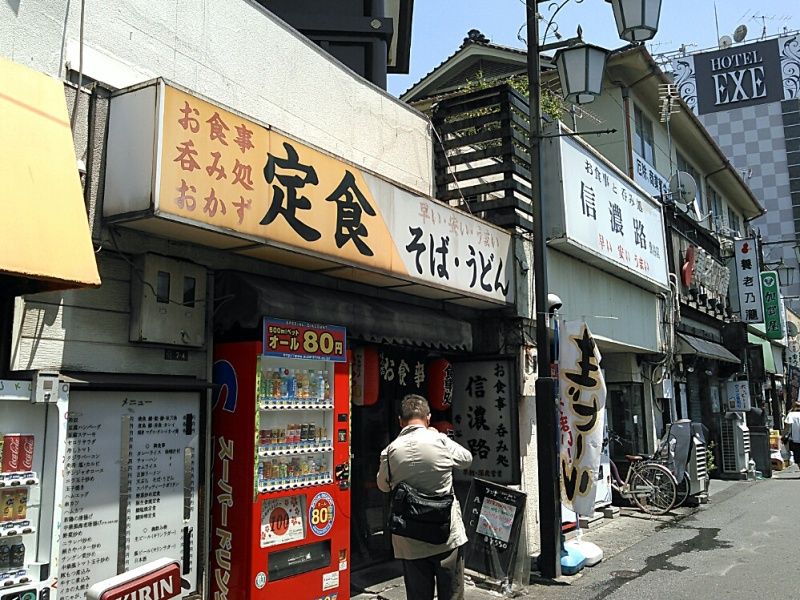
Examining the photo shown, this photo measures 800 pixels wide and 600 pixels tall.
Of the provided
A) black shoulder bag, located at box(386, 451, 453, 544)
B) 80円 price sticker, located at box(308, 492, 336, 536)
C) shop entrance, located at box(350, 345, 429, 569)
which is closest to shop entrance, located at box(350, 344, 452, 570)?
shop entrance, located at box(350, 345, 429, 569)

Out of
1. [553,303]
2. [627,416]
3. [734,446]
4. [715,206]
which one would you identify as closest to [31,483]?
[553,303]

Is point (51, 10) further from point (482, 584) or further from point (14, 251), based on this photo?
point (482, 584)

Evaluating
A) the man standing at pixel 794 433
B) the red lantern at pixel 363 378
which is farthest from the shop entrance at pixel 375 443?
the man standing at pixel 794 433

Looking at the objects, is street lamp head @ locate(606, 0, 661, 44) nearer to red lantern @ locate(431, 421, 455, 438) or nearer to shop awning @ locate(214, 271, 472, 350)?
shop awning @ locate(214, 271, 472, 350)

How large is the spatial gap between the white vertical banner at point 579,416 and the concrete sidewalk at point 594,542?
3.69 feet

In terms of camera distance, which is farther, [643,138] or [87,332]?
[643,138]

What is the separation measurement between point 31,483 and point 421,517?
9.07 feet

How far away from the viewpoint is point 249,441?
246 inches

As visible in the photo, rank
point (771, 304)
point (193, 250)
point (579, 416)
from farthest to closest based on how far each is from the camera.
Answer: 1. point (771, 304)
2. point (579, 416)
3. point (193, 250)

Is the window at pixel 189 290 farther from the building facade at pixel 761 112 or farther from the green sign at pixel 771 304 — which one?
the building facade at pixel 761 112

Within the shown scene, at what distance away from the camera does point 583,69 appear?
30.2ft

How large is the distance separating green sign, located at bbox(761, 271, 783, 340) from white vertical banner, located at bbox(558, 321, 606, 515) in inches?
736

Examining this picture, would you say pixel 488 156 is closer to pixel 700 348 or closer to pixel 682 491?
pixel 682 491

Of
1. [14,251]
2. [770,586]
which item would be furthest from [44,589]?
[770,586]
